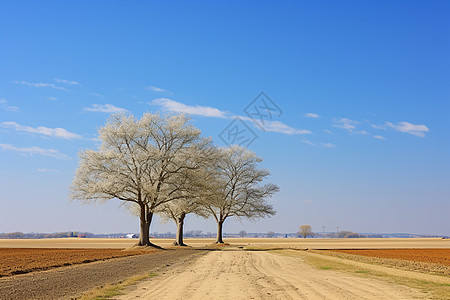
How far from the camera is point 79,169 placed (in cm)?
4512

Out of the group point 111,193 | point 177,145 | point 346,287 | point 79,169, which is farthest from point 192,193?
point 346,287

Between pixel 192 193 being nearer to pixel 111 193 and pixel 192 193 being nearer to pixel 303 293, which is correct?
pixel 111 193

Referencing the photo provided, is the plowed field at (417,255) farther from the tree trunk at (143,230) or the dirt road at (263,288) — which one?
the tree trunk at (143,230)

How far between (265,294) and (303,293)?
1.27 metres

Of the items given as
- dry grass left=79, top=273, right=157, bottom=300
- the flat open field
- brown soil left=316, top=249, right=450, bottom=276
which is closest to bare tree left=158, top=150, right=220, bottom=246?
brown soil left=316, top=249, right=450, bottom=276

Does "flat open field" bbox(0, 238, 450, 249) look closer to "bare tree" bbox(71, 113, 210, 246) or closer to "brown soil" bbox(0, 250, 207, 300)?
"bare tree" bbox(71, 113, 210, 246)

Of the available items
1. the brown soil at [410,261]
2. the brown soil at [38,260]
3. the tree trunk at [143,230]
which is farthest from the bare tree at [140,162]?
the brown soil at [410,261]

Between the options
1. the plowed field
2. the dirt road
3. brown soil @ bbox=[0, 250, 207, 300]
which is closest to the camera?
the dirt road

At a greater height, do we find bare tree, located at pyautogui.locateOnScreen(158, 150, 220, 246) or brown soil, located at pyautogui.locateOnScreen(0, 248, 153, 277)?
bare tree, located at pyautogui.locateOnScreen(158, 150, 220, 246)

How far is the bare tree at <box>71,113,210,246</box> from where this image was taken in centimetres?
4509

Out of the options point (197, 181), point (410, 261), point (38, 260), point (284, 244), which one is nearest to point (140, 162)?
point (197, 181)

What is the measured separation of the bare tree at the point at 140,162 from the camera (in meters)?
45.1

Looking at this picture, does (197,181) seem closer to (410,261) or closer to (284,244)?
(410,261)

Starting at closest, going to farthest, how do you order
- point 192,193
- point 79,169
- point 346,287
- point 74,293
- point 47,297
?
1. point 47,297
2. point 74,293
3. point 346,287
4. point 79,169
5. point 192,193
